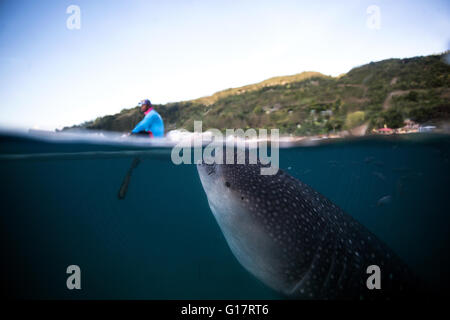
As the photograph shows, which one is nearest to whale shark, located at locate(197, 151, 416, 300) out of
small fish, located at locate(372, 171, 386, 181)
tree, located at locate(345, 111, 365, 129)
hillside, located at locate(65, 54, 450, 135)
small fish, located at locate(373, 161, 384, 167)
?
hillside, located at locate(65, 54, 450, 135)

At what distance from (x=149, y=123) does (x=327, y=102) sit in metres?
4.43

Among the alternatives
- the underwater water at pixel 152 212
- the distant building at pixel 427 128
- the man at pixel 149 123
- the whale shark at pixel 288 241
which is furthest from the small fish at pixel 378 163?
the whale shark at pixel 288 241

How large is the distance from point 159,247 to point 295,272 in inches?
503

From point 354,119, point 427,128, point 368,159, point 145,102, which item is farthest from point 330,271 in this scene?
point 368,159

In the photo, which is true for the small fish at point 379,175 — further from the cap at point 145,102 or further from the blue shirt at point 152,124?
the cap at point 145,102

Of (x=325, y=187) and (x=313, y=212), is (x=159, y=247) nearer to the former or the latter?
(x=313, y=212)

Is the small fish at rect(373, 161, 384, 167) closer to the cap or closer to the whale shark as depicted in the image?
the whale shark

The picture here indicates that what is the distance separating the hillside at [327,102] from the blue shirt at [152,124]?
1.65 ft

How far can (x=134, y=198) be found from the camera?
14.7 metres

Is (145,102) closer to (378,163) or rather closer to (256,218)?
(256,218)

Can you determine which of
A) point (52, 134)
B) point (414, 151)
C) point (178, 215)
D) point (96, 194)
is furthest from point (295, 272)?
point (178, 215)

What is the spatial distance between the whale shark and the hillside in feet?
13.3

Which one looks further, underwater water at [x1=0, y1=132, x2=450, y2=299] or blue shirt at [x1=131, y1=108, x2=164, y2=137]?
underwater water at [x1=0, y1=132, x2=450, y2=299]
